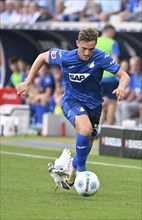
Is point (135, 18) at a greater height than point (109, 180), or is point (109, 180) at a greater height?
point (135, 18)

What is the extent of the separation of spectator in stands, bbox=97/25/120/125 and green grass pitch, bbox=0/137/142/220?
11.6 feet

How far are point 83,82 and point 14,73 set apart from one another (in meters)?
14.5

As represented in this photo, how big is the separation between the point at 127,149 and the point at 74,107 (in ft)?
17.4

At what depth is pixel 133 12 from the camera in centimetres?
2070

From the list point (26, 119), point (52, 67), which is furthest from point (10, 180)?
point (52, 67)

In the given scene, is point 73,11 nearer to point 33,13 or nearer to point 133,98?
point 33,13

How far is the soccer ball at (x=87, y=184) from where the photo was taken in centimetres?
885

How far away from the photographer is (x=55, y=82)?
21.8 m

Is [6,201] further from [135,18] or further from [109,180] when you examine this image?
[135,18]

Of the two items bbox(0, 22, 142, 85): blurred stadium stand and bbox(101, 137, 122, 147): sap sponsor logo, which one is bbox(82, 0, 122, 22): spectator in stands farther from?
bbox(101, 137, 122, 147): sap sponsor logo

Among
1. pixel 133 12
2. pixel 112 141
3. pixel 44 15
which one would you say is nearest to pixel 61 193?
pixel 112 141

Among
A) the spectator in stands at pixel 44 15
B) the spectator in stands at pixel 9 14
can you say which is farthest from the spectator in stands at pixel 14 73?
the spectator in stands at pixel 44 15

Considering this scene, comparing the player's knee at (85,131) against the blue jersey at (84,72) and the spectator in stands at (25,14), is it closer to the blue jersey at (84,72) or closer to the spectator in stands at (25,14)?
the blue jersey at (84,72)

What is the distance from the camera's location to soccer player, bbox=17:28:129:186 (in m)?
9.07
